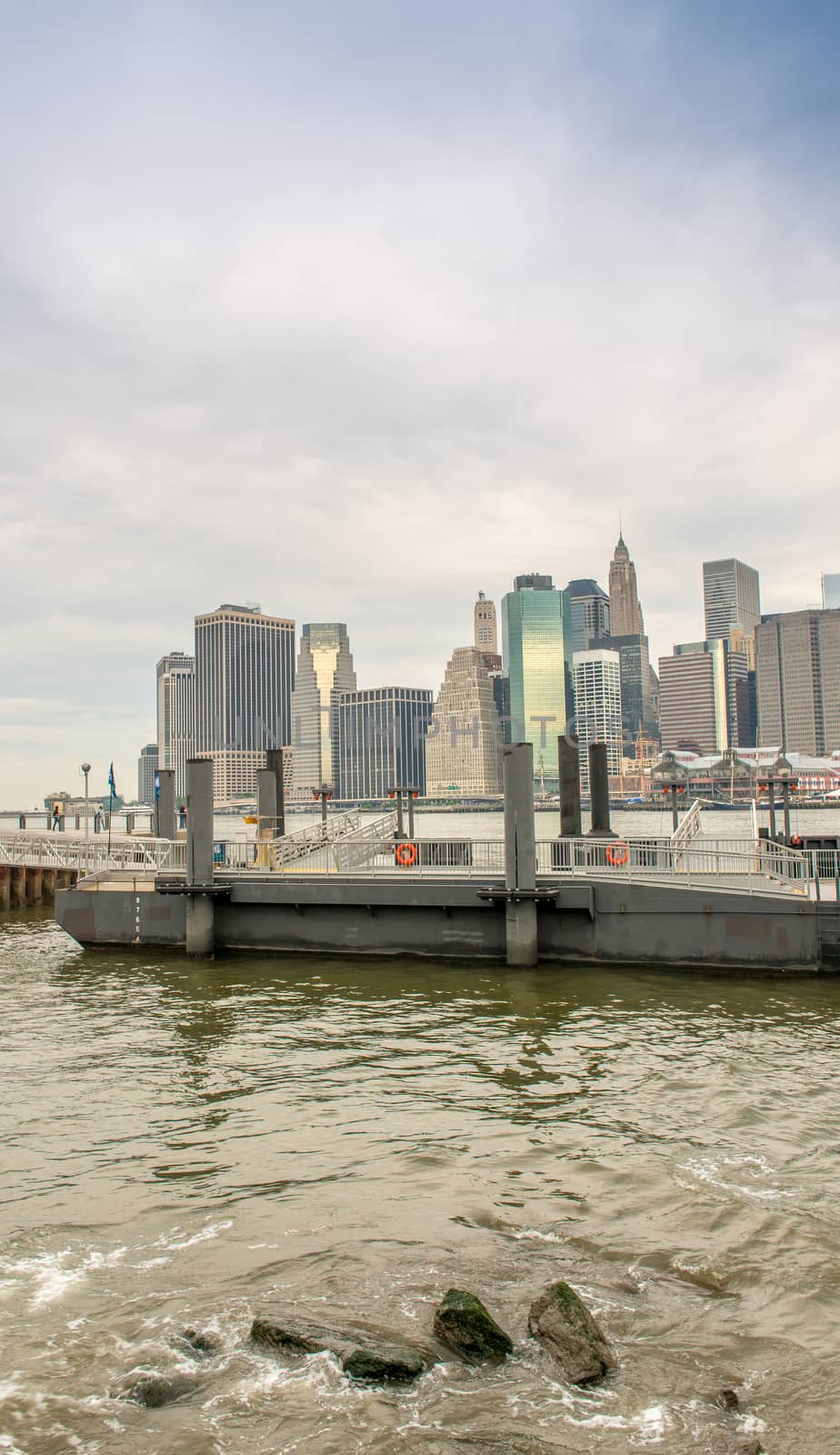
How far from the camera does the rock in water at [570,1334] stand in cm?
791

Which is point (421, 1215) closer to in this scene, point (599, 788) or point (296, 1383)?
point (296, 1383)

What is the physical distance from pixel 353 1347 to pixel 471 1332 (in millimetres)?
1032

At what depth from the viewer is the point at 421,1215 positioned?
11.2 m

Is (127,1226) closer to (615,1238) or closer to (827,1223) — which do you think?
(615,1238)

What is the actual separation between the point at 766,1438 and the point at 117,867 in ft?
99.2

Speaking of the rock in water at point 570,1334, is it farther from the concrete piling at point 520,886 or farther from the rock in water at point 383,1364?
the concrete piling at point 520,886

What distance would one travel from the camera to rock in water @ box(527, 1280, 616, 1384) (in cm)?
791

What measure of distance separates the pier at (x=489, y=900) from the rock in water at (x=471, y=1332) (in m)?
17.2

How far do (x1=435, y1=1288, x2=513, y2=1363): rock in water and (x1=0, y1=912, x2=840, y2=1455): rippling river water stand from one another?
0.15m

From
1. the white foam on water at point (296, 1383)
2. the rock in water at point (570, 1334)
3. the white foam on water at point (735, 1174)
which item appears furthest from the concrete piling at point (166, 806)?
the rock in water at point (570, 1334)

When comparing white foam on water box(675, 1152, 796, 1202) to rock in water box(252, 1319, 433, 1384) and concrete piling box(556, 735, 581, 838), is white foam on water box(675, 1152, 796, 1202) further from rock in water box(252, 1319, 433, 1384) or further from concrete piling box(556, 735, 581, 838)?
concrete piling box(556, 735, 581, 838)

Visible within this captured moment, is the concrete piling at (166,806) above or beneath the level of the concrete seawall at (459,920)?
above

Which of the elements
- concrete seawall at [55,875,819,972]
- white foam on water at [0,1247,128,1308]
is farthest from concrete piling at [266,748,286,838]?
→ white foam on water at [0,1247,128,1308]

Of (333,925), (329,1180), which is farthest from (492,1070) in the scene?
(333,925)
